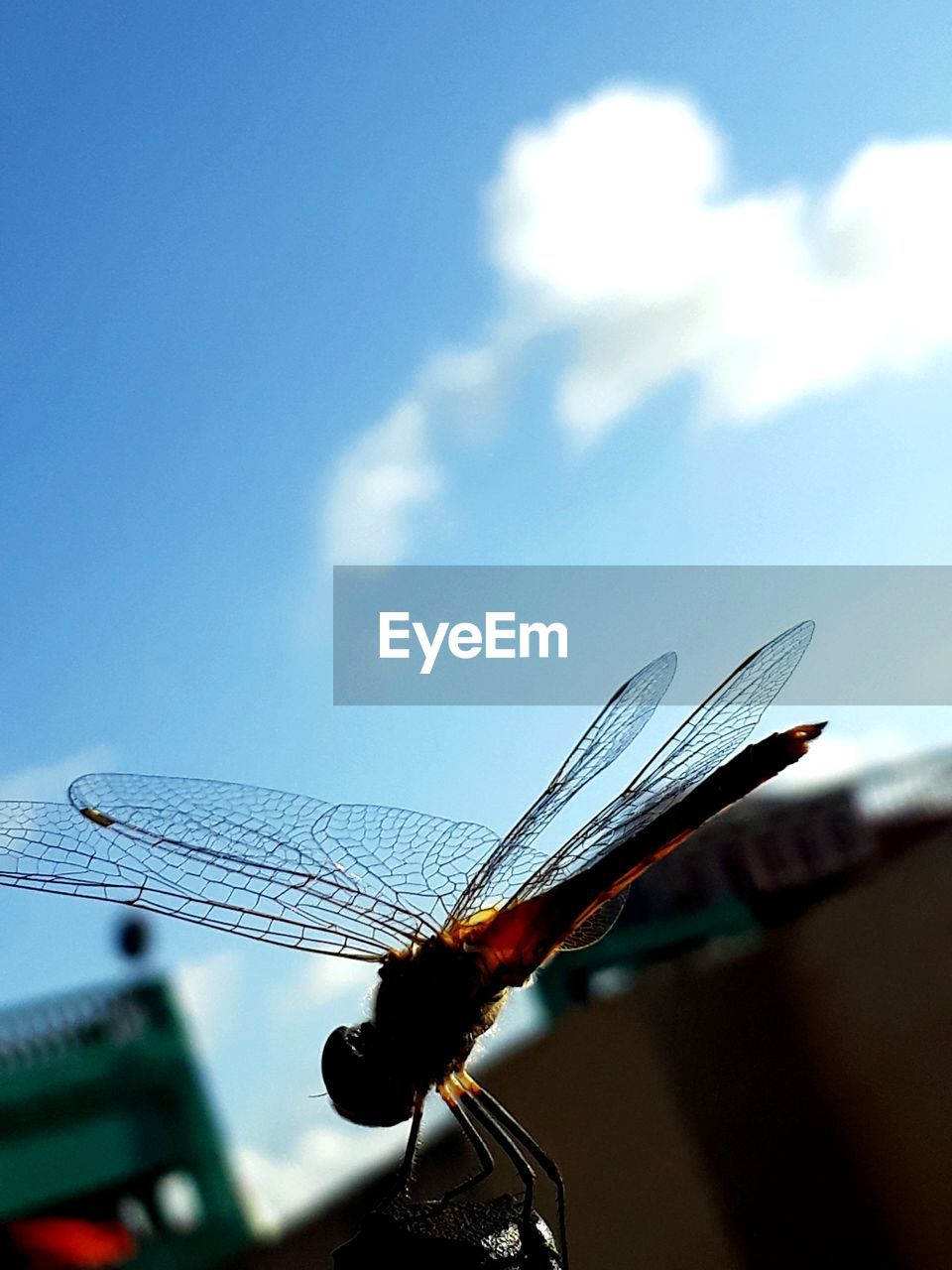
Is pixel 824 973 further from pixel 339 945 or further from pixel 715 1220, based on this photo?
pixel 339 945

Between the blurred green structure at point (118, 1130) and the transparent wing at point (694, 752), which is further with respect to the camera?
the blurred green structure at point (118, 1130)

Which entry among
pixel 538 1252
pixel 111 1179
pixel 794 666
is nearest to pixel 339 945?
pixel 538 1252

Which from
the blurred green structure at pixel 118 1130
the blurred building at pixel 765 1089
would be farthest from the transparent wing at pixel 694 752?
the blurred green structure at pixel 118 1130

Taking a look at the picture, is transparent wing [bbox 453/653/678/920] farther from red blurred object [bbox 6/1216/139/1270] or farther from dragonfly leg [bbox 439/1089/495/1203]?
red blurred object [bbox 6/1216/139/1270]

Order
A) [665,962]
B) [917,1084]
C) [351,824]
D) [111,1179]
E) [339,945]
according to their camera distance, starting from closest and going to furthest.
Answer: [339,945] → [351,824] → [917,1084] → [665,962] → [111,1179]

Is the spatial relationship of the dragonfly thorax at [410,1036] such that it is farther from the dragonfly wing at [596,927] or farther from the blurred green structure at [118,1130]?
the blurred green structure at [118,1130]

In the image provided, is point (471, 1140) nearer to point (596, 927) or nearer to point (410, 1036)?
point (410, 1036)
